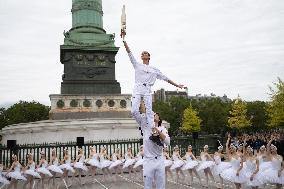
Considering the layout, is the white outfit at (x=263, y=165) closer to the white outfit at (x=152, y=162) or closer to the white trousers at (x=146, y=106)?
the white outfit at (x=152, y=162)

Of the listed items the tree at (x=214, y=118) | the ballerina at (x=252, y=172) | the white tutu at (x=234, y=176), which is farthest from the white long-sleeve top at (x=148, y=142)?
the tree at (x=214, y=118)

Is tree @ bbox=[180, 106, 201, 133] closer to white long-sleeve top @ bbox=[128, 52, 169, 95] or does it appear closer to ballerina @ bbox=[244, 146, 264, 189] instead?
Answer: ballerina @ bbox=[244, 146, 264, 189]

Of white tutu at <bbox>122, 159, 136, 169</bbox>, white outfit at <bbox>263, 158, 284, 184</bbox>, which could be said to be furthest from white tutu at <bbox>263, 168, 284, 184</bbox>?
white tutu at <bbox>122, 159, 136, 169</bbox>

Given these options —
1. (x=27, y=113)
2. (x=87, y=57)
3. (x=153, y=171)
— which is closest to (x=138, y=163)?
(x=153, y=171)

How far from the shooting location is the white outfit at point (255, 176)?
1071 centimetres

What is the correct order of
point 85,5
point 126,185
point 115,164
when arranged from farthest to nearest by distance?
point 85,5 → point 115,164 → point 126,185

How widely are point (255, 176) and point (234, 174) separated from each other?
81 cm

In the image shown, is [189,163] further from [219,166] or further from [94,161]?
[94,161]

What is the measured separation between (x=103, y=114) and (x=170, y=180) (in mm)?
23989

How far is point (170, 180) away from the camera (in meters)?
17.0

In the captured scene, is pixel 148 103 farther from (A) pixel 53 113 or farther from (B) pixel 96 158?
(A) pixel 53 113

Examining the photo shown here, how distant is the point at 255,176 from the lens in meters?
10.8

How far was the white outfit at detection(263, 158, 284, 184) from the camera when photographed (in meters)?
10.4

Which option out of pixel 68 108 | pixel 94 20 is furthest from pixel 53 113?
pixel 94 20
